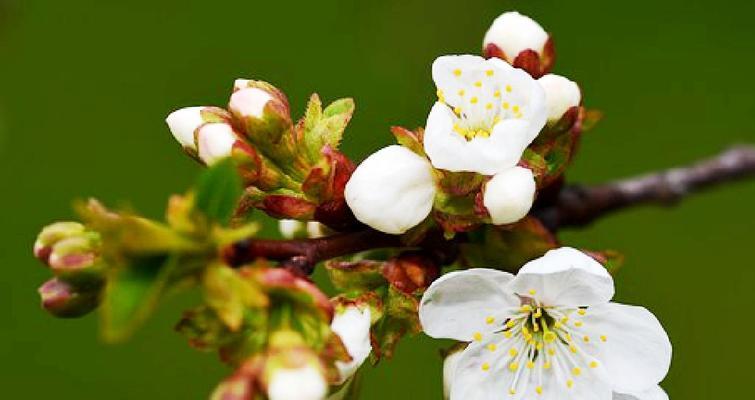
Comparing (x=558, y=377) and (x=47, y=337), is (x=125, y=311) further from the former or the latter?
(x=47, y=337)

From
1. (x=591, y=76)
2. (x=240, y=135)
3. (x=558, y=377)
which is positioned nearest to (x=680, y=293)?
(x=591, y=76)

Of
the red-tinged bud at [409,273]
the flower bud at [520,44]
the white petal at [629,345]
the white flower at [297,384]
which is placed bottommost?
the white petal at [629,345]

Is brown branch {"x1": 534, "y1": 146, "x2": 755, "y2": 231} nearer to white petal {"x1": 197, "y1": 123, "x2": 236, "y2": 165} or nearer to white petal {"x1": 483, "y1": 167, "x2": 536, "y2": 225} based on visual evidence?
white petal {"x1": 483, "y1": 167, "x2": 536, "y2": 225}

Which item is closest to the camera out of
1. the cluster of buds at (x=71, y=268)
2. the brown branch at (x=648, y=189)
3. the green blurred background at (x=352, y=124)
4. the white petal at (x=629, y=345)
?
the cluster of buds at (x=71, y=268)

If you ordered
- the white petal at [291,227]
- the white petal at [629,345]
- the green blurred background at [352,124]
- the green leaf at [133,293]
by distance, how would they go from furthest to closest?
the green blurred background at [352,124], the white petal at [291,227], the white petal at [629,345], the green leaf at [133,293]

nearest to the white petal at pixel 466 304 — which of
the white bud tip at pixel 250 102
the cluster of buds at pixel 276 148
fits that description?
the cluster of buds at pixel 276 148

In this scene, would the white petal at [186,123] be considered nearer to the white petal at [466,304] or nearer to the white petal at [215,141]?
the white petal at [215,141]

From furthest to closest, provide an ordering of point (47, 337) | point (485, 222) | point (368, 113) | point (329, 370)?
point (368, 113) < point (47, 337) < point (485, 222) < point (329, 370)

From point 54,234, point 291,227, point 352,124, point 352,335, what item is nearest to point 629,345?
point 352,335
